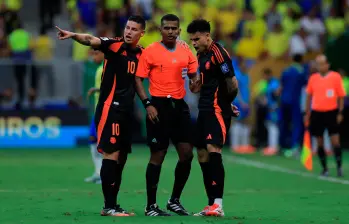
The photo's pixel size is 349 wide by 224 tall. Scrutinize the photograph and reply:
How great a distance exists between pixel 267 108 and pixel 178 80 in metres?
15.2

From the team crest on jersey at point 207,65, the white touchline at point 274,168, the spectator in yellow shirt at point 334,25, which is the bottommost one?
the white touchline at point 274,168

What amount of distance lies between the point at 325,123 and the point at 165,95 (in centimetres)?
742

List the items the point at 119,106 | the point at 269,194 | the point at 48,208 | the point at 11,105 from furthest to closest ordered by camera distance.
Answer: the point at 11,105 → the point at 269,194 → the point at 48,208 → the point at 119,106

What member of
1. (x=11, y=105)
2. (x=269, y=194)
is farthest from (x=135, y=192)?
(x=11, y=105)

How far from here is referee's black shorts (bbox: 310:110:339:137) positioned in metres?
18.6

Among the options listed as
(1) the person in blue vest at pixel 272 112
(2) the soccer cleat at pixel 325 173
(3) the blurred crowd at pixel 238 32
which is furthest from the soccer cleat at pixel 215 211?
(1) the person in blue vest at pixel 272 112

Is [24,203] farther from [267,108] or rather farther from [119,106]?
[267,108]

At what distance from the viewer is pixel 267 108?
26.9 m

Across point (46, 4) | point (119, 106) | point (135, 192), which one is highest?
point (46, 4)

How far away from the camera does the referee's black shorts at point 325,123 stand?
1861 centimetres

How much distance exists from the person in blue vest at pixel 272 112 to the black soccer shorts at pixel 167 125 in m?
13.7

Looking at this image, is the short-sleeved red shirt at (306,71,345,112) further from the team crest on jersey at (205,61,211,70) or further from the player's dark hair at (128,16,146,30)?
the player's dark hair at (128,16,146,30)

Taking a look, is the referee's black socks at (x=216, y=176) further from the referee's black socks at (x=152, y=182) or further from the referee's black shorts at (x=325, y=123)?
the referee's black shorts at (x=325, y=123)

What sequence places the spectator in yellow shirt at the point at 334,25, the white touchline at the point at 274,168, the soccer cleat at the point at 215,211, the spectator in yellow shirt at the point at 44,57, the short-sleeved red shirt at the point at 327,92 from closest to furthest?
the soccer cleat at the point at 215,211 < the white touchline at the point at 274,168 < the short-sleeved red shirt at the point at 327,92 < the spectator in yellow shirt at the point at 44,57 < the spectator in yellow shirt at the point at 334,25
